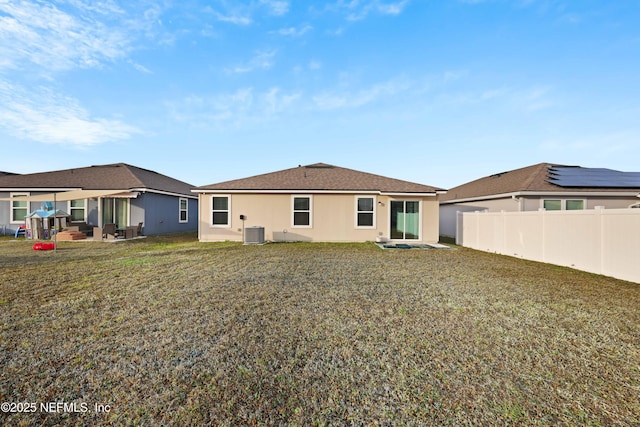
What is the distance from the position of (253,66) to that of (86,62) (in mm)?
6725

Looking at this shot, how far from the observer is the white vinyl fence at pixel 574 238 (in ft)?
19.6

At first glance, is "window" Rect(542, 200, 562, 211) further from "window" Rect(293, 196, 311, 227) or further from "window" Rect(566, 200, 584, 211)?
"window" Rect(293, 196, 311, 227)

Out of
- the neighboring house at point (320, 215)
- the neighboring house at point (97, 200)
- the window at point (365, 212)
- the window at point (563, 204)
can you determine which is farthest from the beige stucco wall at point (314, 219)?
the window at point (563, 204)

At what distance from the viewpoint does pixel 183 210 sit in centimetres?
1847

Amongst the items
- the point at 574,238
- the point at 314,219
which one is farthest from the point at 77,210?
the point at 574,238

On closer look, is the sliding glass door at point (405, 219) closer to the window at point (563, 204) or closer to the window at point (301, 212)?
the window at point (301, 212)

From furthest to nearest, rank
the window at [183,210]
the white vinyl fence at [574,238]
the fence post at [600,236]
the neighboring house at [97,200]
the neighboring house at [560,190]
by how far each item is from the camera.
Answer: the window at [183,210] → the neighboring house at [97,200] → the neighboring house at [560,190] → the fence post at [600,236] → the white vinyl fence at [574,238]

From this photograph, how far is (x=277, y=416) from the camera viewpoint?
6.30 ft

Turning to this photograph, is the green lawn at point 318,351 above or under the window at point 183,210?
under

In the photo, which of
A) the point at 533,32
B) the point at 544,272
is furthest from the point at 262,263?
the point at 533,32

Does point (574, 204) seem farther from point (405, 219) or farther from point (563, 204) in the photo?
point (405, 219)

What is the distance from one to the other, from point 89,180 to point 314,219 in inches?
566

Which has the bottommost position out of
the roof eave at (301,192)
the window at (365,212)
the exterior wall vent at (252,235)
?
the exterior wall vent at (252,235)

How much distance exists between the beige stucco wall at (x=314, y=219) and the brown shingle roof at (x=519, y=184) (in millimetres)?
4651
